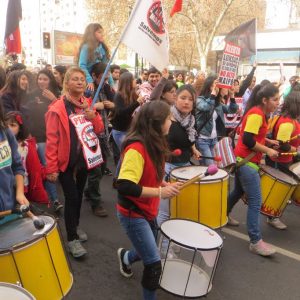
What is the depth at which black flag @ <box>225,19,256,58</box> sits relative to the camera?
6.45 m

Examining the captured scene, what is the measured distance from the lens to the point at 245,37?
6605mm

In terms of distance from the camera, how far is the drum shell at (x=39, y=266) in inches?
82.2

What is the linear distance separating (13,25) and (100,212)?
4092 mm

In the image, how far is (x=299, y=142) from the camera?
4723 mm

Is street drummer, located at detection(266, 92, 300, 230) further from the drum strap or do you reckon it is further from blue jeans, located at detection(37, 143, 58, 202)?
blue jeans, located at detection(37, 143, 58, 202)

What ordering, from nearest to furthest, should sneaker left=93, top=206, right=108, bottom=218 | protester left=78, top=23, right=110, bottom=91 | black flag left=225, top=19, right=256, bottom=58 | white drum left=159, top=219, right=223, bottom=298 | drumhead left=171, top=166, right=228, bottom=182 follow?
white drum left=159, top=219, right=223, bottom=298
drumhead left=171, top=166, right=228, bottom=182
sneaker left=93, top=206, right=108, bottom=218
protester left=78, top=23, right=110, bottom=91
black flag left=225, top=19, right=256, bottom=58

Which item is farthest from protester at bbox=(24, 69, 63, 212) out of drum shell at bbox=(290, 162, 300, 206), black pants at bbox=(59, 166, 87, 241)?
drum shell at bbox=(290, 162, 300, 206)

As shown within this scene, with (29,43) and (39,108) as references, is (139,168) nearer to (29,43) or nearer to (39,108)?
(39,108)

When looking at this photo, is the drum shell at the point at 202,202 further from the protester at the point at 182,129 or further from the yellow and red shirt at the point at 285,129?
the yellow and red shirt at the point at 285,129

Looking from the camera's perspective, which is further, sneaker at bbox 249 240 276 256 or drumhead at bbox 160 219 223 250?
sneaker at bbox 249 240 276 256

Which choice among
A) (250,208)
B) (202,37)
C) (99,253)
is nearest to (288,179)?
(250,208)

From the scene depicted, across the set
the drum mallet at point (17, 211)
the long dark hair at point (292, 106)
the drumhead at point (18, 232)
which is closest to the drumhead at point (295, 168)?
the long dark hair at point (292, 106)

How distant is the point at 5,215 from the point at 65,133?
4.11ft

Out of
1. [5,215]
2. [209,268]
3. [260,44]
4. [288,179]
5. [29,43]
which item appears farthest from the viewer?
[29,43]
